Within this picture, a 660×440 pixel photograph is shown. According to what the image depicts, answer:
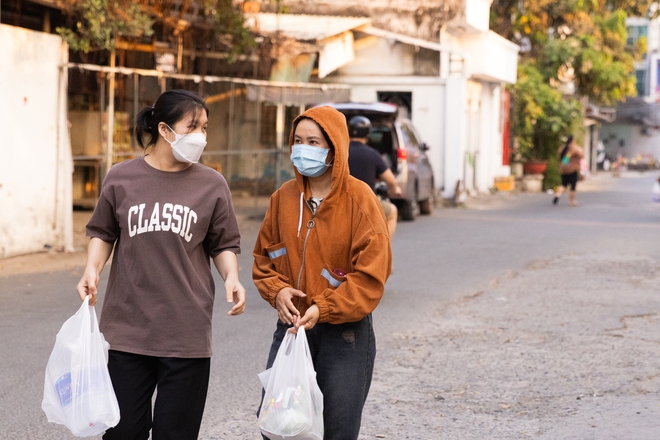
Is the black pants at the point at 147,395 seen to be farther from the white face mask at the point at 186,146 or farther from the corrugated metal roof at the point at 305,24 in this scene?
the corrugated metal roof at the point at 305,24

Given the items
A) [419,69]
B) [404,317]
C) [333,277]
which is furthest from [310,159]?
[419,69]

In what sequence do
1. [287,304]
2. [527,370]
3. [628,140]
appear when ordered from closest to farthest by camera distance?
[287,304] < [527,370] < [628,140]

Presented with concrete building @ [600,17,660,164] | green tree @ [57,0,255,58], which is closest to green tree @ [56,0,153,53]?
green tree @ [57,0,255,58]

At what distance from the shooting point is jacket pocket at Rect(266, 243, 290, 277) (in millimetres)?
3875

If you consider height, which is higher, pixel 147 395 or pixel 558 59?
pixel 558 59

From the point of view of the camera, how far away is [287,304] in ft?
12.3

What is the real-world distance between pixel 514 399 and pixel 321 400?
2846mm

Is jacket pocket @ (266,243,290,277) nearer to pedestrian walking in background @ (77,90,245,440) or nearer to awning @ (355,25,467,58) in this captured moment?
pedestrian walking in background @ (77,90,245,440)

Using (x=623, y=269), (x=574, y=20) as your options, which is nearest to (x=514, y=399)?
(x=623, y=269)

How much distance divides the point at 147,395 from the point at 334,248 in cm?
89

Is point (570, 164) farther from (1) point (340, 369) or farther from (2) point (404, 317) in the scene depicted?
(1) point (340, 369)

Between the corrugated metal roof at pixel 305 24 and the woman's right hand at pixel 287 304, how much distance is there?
16925mm

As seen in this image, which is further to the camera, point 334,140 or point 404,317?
point 404,317

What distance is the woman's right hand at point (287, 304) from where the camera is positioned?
3.74 metres
